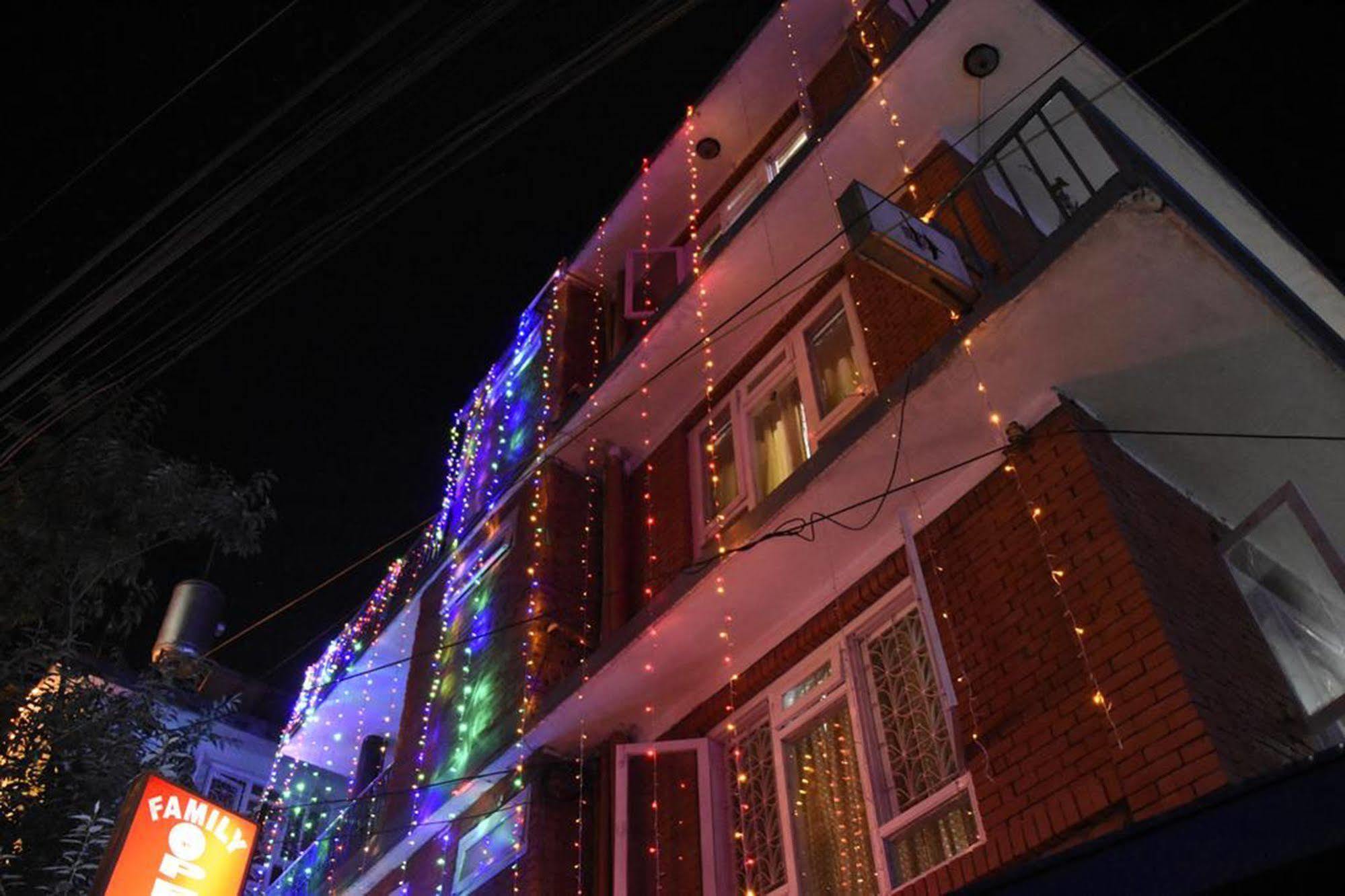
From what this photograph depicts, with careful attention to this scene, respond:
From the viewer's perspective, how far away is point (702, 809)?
7352 mm

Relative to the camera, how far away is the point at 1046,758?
16.8 feet

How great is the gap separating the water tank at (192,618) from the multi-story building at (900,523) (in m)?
8.13

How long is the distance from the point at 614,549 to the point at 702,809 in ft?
10.9

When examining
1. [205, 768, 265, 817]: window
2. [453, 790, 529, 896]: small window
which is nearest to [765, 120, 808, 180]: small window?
[453, 790, 529, 896]: small window

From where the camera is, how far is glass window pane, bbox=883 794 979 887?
18.0 ft

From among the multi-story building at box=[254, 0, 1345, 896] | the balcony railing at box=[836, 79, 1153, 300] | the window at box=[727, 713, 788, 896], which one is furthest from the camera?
the window at box=[727, 713, 788, 896]

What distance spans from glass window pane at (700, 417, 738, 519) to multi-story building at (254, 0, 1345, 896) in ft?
0.15

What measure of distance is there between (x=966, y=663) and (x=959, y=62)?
5.06m

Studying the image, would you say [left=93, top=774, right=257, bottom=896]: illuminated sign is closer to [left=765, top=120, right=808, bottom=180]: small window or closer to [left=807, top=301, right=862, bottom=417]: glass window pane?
[left=807, top=301, right=862, bottom=417]: glass window pane

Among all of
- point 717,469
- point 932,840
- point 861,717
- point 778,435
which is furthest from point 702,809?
point 717,469

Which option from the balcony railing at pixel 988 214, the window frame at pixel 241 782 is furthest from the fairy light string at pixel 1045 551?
the window frame at pixel 241 782

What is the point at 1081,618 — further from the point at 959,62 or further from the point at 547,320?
the point at 547,320

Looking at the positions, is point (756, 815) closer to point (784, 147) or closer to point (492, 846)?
point (492, 846)

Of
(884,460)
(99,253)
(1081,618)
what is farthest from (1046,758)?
(99,253)
